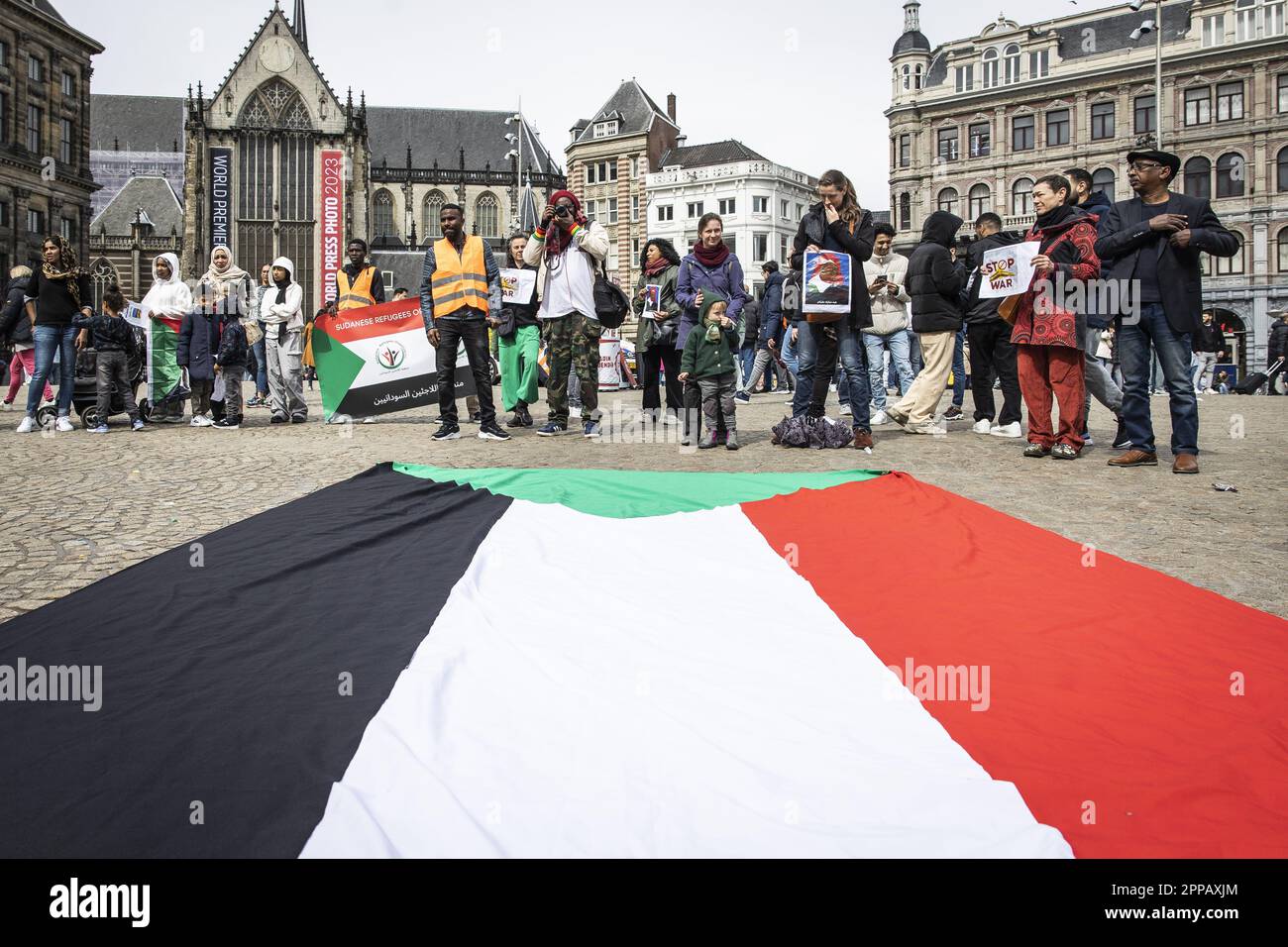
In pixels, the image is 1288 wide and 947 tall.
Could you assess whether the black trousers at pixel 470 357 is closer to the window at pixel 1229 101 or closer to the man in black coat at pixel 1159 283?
A: the man in black coat at pixel 1159 283

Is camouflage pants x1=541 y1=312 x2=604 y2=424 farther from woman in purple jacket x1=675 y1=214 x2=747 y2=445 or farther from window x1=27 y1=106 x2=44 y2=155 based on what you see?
window x1=27 y1=106 x2=44 y2=155

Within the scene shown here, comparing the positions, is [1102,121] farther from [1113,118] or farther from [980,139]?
[980,139]

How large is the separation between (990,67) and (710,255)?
1884 inches

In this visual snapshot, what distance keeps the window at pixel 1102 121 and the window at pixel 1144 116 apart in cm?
106

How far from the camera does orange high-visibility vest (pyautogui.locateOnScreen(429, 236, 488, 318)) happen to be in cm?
987

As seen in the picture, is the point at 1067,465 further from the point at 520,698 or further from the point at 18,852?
the point at 18,852

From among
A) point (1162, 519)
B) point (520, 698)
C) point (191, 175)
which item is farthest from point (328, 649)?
point (191, 175)

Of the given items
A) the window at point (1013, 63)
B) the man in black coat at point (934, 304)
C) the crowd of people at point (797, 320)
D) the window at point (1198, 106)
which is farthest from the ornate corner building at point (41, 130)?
the window at point (1198, 106)

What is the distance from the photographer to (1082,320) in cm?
780

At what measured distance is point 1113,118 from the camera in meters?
46.7

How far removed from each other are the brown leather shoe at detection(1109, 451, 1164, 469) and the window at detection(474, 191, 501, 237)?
248ft

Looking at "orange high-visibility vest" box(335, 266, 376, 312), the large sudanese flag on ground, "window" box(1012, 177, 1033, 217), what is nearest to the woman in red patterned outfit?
the large sudanese flag on ground

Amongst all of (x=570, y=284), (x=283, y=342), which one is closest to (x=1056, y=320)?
(x=570, y=284)

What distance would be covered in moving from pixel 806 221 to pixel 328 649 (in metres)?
6.77
